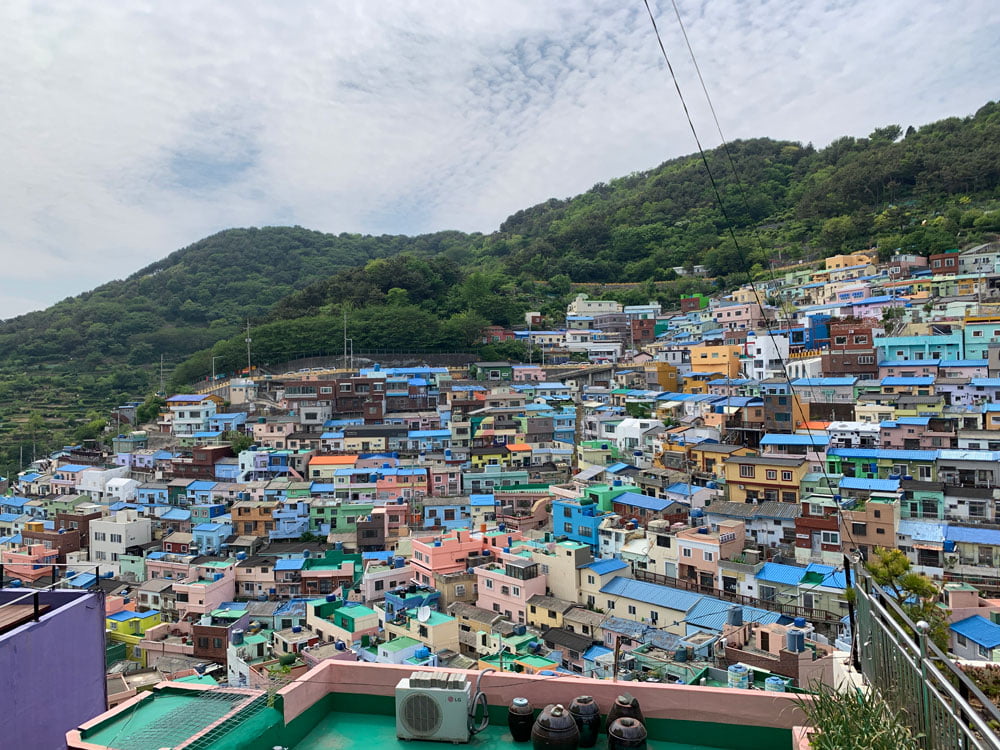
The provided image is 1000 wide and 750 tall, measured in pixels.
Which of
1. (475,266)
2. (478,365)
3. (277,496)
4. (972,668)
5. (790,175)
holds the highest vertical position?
(790,175)

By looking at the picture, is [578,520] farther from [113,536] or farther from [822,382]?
[113,536]

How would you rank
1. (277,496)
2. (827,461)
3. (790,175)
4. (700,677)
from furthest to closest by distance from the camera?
(790,175)
(277,496)
(827,461)
(700,677)

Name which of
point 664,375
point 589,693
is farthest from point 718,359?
point 589,693

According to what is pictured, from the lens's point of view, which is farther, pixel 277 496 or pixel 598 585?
pixel 277 496

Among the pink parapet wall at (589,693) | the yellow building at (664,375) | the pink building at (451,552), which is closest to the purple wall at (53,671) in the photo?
the pink parapet wall at (589,693)

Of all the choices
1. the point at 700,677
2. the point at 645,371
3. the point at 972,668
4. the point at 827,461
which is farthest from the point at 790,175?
the point at 972,668

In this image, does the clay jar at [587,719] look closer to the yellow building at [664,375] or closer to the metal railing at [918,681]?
the metal railing at [918,681]

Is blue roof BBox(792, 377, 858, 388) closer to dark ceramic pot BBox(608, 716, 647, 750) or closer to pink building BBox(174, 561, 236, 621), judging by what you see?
pink building BBox(174, 561, 236, 621)

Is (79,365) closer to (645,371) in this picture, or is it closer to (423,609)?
(645,371)
